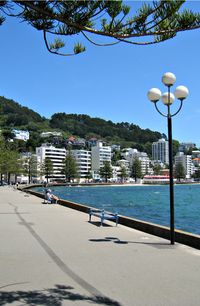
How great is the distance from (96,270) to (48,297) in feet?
7.04

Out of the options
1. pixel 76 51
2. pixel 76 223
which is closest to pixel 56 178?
pixel 76 223

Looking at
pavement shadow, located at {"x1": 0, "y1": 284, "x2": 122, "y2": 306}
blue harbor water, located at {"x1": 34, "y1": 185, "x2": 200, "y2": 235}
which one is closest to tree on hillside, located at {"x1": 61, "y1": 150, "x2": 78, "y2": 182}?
blue harbor water, located at {"x1": 34, "y1": 185, "x2": 200, "y2": 235}

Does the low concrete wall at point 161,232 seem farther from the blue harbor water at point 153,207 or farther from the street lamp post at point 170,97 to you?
the blue harbor water at point 153,207

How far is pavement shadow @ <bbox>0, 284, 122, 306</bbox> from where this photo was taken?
604cm

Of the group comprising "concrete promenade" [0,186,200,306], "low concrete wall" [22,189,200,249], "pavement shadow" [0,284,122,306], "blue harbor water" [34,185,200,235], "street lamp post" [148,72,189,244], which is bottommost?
"blue harbor water" [34,185,200,235]

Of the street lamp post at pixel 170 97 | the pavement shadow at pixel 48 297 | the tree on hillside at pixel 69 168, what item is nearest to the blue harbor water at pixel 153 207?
the street lamp post at pixel 170 97

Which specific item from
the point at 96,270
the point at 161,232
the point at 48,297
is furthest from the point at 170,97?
the point at 48,297

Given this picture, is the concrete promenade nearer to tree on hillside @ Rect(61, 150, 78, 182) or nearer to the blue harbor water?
the blue harbor water

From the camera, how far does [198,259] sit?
31.6ft

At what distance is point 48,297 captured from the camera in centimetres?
629

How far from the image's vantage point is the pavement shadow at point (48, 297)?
604 centimetres

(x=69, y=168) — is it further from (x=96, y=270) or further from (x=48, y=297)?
(x=48, y=297)

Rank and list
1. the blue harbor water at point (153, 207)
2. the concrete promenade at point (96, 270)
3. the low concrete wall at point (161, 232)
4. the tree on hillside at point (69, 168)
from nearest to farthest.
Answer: the concrete promenade at point (96, 270)
the low concrete wall at point (161, 232)
the blue harbor water at point (153, 207)
the tree on hillside at point (69, 168)

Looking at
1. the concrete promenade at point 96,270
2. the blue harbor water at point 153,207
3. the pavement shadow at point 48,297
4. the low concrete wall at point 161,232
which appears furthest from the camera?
the blue harbor water at point 153,207
